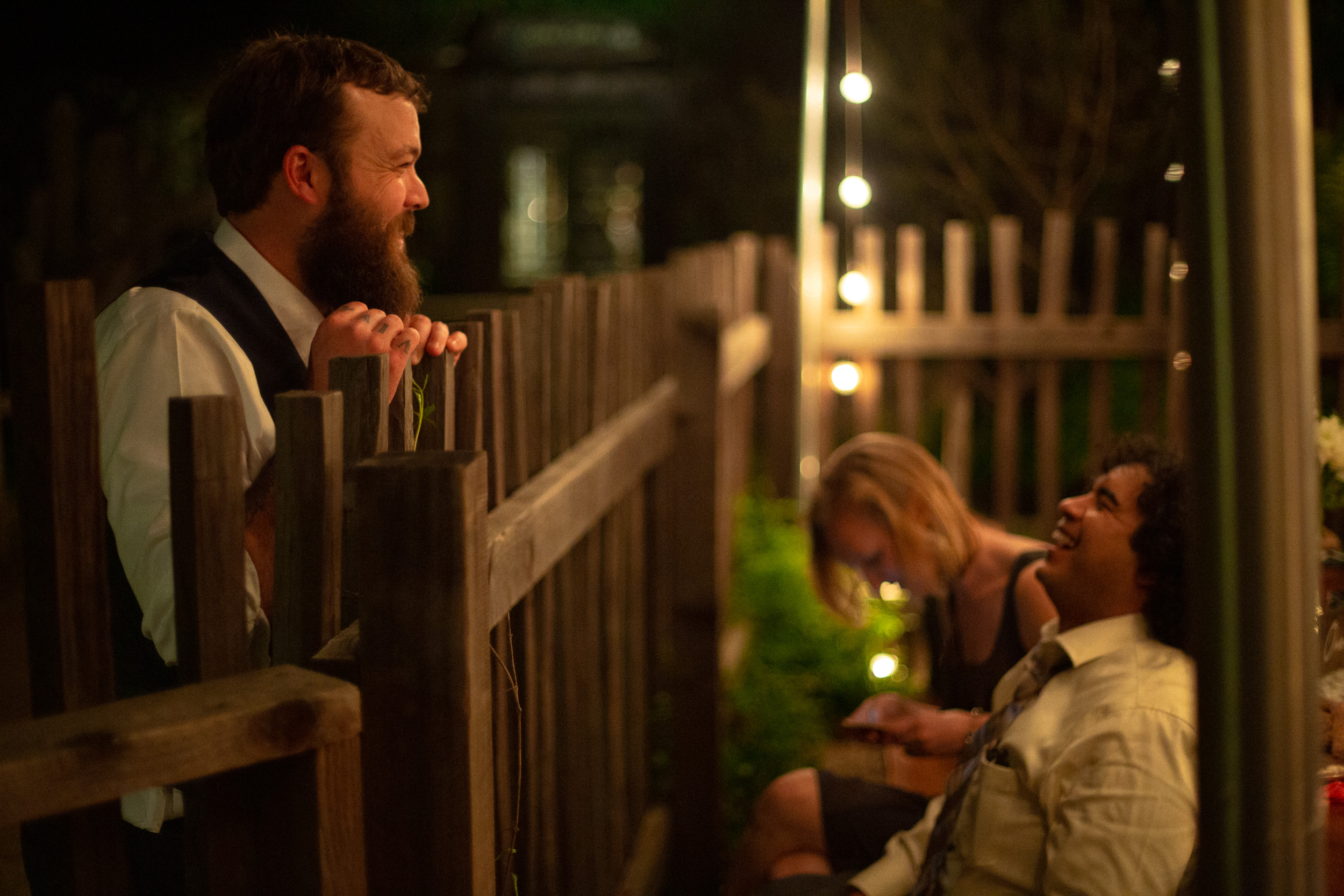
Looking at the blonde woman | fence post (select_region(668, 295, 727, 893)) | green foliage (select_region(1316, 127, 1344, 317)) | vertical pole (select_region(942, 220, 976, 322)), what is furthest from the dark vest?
vertical pole (select_region(942, 220, 976, 322))

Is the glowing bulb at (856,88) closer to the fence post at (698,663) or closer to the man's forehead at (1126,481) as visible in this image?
the fence post at (698,663)

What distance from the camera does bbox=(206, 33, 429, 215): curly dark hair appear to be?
4.20 ft

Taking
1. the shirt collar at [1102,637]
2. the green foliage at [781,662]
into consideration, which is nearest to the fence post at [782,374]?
the green foliage at [781,662]

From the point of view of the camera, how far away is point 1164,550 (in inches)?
71.4

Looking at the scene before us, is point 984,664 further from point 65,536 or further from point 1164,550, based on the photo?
point 65,536

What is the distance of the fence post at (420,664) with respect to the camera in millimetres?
1143

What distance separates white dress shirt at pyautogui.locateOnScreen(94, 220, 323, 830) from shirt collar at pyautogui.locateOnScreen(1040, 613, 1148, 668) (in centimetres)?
121

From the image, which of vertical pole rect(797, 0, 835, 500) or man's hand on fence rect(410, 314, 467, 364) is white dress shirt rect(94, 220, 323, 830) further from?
vertical pole rect(797, 0, 835, 500)

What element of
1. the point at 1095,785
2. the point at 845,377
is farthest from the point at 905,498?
the point at 845,377

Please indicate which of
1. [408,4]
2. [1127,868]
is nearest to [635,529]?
[1127,868]

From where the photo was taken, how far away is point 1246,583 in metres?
0.88

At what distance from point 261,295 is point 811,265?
15.3ft

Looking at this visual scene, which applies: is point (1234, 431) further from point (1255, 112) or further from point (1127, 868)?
point (1127, 868)

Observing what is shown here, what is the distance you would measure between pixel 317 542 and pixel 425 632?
158 mm
